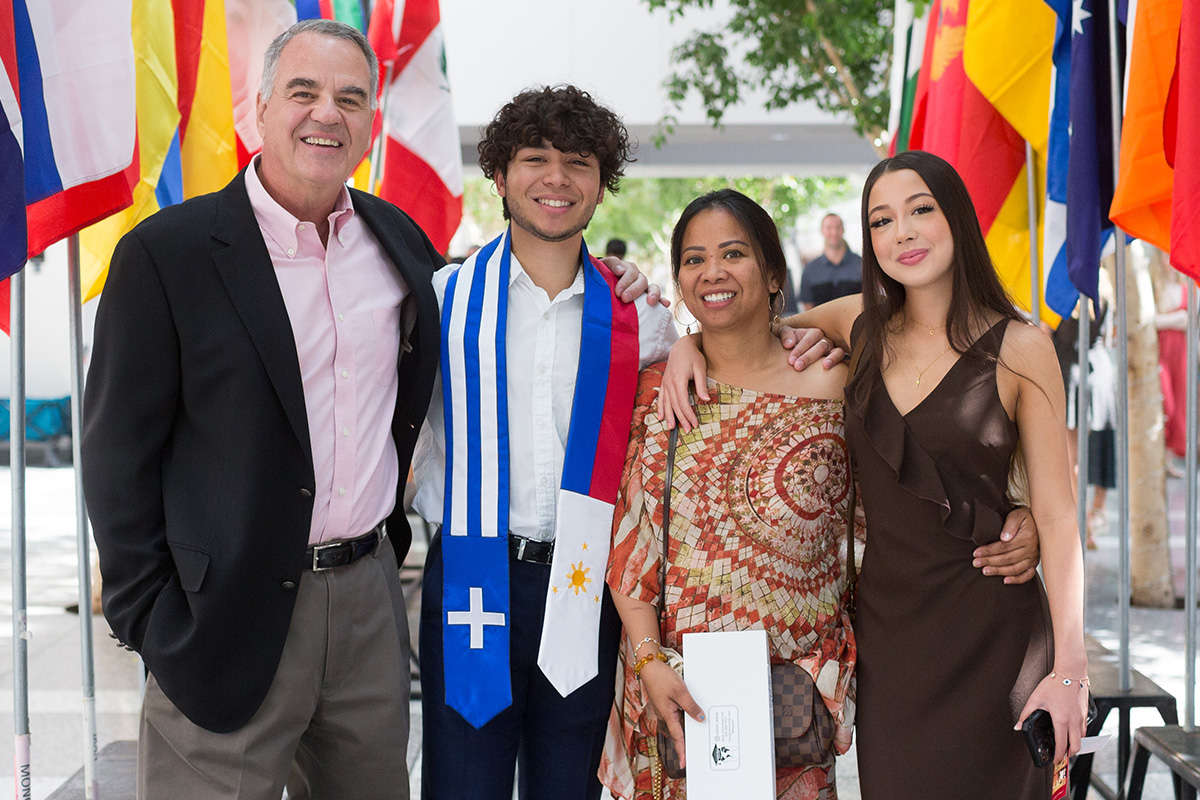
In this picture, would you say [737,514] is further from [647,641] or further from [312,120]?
[312,120]

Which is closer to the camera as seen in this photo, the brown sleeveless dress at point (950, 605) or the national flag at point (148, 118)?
the brown sleeveless dress at point (950, 605)

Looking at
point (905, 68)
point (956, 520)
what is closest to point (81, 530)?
point (956, 520)

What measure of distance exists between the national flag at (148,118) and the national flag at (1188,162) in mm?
2471

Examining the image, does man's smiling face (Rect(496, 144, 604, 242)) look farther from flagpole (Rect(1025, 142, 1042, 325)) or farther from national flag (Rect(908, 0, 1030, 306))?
flagpole (Rect(1025, 142, 1042, 325))

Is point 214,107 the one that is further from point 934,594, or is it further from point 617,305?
point 934,594

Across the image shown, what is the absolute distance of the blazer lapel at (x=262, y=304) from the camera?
6.17ft

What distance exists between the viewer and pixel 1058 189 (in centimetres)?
330

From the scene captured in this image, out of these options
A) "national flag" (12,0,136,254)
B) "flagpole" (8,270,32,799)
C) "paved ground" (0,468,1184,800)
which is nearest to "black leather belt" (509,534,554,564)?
"paved ground" (0,468,1184,800)

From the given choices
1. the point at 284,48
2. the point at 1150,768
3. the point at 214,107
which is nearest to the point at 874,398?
the point at 284,48

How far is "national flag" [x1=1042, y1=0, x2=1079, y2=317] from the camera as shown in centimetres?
323

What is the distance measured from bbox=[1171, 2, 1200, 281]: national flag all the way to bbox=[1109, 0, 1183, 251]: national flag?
207mm

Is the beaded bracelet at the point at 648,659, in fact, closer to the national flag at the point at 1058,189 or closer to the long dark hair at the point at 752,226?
the long dark hair at the point at 752,226

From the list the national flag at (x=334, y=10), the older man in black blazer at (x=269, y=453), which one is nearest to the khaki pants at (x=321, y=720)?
the older man in black blazer at (x=269, y=453)

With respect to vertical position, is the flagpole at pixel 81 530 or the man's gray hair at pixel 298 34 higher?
the man's gray hair at pixel 298 34
